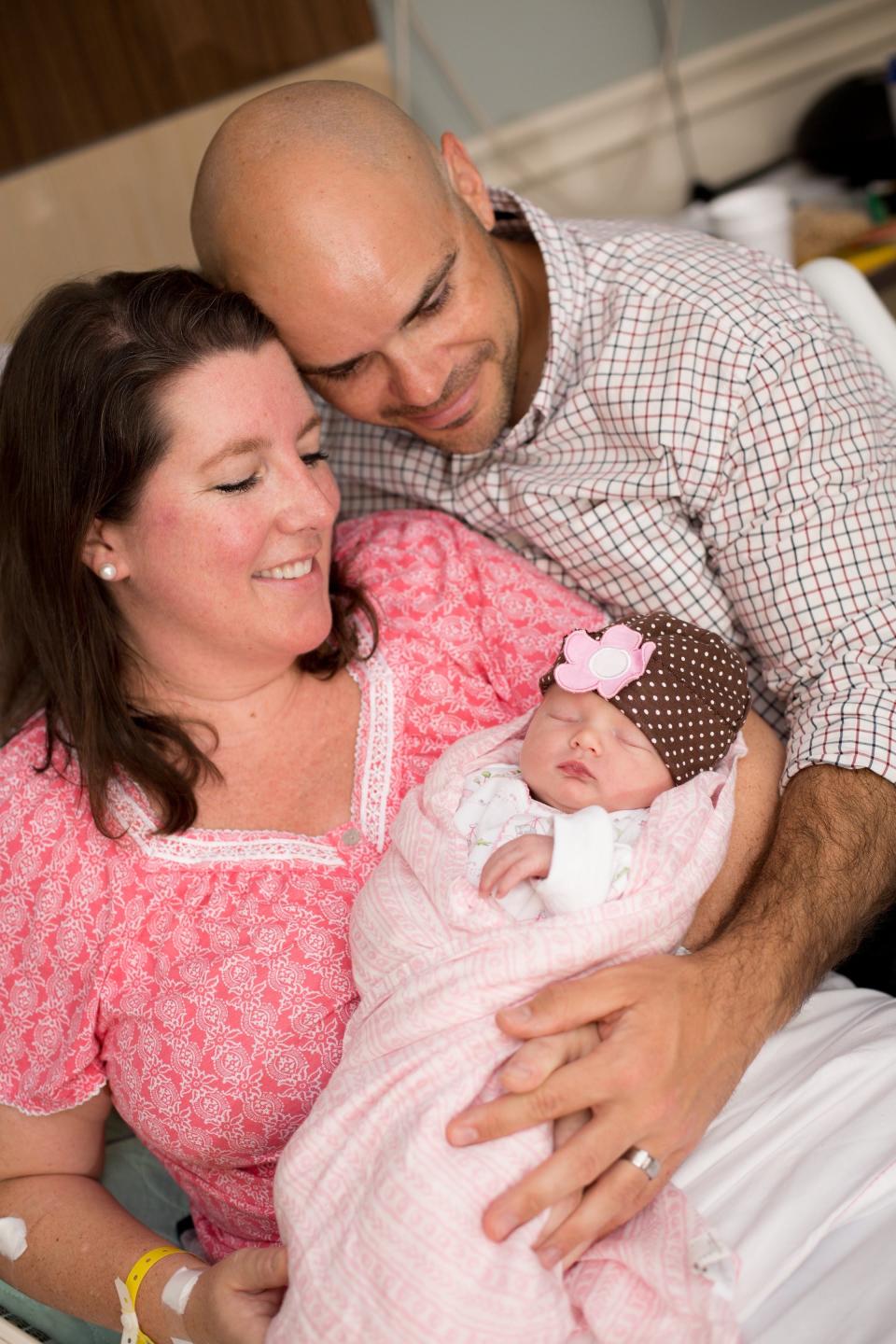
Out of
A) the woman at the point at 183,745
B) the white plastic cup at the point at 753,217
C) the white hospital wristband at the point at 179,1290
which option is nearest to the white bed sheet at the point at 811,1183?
the woman at the point at 183,745

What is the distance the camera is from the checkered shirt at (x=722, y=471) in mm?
1757

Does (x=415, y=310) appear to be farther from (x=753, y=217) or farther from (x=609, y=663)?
(x=753, y=217)

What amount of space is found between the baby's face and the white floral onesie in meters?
0.02

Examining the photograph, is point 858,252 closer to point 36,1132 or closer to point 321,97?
point 321,97

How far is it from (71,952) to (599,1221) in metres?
0.73

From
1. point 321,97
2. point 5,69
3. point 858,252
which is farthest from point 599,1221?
point 5,69

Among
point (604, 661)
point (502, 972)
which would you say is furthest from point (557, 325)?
point (502, 972)

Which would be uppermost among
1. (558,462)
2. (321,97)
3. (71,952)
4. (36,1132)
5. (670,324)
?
(321,97)

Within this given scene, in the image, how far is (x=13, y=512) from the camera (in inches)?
70.4

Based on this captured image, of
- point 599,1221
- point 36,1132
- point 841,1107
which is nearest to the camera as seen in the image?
point 599,1221

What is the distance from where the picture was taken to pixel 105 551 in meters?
1.75

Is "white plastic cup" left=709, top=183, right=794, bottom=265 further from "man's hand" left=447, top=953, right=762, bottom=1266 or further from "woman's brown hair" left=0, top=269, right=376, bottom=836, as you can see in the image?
"man's hand" left=447, top=953, right=762, bottom=1266

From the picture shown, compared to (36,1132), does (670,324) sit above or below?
above

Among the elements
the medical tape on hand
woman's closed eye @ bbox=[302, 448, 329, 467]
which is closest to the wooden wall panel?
woman's closed eye @ bbox=[302, 448, 329, 467]
